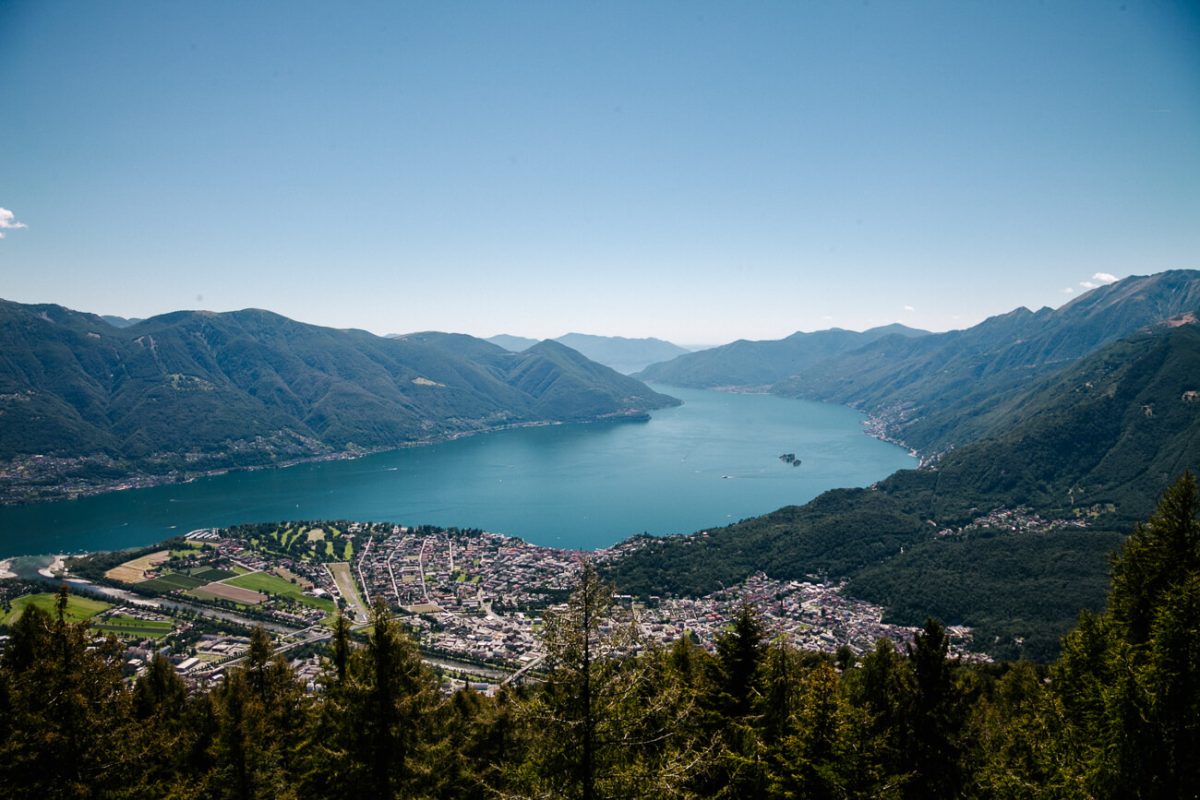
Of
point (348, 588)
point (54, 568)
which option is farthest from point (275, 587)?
point (54, 568)

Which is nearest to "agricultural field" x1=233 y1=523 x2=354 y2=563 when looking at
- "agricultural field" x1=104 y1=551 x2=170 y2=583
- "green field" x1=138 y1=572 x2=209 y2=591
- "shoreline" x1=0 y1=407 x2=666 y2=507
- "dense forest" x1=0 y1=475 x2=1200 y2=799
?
"agricultural field" x1=104 y1=551 x2=170 y2=583

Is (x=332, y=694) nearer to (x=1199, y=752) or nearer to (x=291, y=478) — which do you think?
(x=1199, y=752)

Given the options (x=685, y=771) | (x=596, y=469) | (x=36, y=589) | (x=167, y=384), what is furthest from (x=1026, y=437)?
(x=167, y=384)

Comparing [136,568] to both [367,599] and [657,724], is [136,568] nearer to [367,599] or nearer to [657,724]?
[367,599]

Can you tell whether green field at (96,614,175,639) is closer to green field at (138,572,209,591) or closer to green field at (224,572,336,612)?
green field at (138,572,209,591)

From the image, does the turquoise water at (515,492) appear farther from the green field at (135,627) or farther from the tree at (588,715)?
the tree at (588,715)

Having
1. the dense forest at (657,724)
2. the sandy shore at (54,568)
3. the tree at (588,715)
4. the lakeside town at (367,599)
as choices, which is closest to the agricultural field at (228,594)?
the lakeside town at (367,599)
